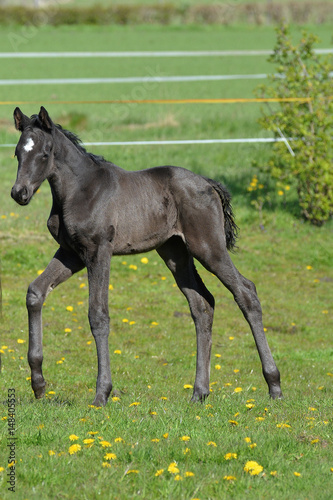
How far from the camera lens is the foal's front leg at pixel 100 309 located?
19.7 feet

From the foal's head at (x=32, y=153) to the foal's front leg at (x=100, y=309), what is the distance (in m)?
0.80

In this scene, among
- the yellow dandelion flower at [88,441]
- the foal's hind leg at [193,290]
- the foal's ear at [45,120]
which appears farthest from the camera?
the foal's hind leg at [193,290]

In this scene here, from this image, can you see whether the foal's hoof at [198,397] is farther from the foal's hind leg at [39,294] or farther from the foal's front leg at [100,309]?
the foal's hind leg at [39,294]

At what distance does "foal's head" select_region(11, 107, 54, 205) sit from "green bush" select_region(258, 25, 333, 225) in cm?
747

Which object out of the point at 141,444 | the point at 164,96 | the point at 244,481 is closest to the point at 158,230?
the point at 141,444

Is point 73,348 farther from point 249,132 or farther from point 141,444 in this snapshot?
point 249,132

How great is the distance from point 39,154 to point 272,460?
2.80 m

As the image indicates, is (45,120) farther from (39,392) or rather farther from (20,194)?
(39,392)

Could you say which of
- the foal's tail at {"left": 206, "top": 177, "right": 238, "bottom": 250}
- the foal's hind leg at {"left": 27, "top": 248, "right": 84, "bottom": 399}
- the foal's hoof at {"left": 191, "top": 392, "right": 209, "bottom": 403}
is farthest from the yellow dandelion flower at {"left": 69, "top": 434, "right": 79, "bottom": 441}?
the foal's tail at {"left": 206, "top": 177, "right": 238, "bottom": 250}

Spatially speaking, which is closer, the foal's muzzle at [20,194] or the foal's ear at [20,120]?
the foal's muzzle at [20,194]

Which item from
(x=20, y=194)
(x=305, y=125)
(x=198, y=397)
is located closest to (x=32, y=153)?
(x=20, y=194)

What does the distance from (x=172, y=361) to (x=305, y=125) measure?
5.88m

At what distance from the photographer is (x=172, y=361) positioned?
8422 mm

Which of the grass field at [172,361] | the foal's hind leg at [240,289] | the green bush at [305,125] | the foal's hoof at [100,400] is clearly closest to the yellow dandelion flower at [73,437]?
the grass field at [172,361]
